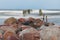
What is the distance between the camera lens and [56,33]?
10.9ft

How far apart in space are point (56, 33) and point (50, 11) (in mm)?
6838

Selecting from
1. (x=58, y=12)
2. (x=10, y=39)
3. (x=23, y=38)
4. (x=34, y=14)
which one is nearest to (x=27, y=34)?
(x=23, y=38)

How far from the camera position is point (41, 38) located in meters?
3.36

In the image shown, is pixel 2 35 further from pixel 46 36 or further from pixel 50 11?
pixel 50 11

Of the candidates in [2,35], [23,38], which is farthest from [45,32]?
[2,35]

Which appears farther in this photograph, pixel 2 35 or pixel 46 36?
pixel 2 35

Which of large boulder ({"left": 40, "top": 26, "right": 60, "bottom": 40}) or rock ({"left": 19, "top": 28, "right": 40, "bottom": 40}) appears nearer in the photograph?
large boulder ({"left": 40, "top": 26, "right": 60, "bottom": 40})

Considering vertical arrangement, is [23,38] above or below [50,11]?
above

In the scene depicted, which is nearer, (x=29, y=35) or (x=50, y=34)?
(x=50, y=34)

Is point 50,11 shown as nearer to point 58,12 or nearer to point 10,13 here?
point 58,12

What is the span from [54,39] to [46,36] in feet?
0.48

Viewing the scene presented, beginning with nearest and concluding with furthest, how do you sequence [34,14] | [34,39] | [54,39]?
[54,39]
[34,39]
[34,14]

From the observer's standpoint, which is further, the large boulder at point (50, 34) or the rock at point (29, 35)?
the rock at point (29, 35)

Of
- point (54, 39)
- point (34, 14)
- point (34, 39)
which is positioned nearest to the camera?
point (54, 39)
